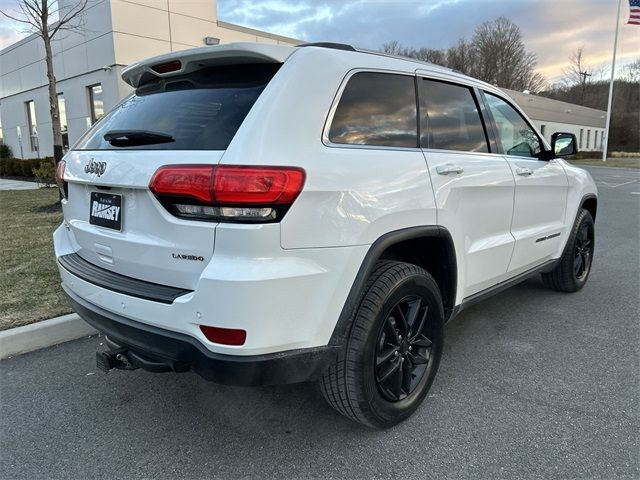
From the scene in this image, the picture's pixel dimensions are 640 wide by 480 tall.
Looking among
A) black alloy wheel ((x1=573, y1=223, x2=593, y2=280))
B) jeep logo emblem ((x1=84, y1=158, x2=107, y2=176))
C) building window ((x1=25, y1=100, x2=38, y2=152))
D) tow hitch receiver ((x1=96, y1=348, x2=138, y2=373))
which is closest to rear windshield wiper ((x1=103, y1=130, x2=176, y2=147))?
jeep logo emblem ((x1=84, y1=158, x2=107, y2=176))

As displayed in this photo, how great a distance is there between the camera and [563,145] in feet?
14.1

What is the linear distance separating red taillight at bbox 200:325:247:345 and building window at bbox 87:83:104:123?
1728cm

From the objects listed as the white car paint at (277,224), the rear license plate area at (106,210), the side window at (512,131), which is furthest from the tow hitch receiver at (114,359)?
the side window at (512,131)

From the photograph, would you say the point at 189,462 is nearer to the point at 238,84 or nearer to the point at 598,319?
the point at 238,84

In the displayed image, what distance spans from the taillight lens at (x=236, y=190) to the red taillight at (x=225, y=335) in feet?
1.44

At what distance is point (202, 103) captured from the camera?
2.31 metres

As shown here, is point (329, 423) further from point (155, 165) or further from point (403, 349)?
point (155, 165)

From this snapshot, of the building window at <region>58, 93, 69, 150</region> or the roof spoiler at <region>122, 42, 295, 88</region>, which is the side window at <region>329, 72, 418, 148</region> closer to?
the roof spoiler at <region>122, 42, 295, 88</region>

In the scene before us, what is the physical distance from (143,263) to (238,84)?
0.93 meters

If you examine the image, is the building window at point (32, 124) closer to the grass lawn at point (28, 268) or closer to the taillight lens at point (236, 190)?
the grass lawn at point (28, 268)

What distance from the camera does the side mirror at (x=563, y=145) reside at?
4256mm

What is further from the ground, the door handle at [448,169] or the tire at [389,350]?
the door handle at [448,169]

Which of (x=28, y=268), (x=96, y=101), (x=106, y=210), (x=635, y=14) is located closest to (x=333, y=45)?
(x=106, y=210)

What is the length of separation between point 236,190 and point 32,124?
25104 mm
